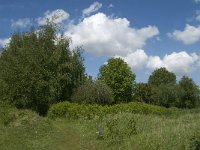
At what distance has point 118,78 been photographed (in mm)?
82812

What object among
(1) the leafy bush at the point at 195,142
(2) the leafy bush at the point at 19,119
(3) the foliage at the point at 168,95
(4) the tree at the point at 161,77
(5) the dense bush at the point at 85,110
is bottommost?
(1) the leafy bush at the point at 195,142

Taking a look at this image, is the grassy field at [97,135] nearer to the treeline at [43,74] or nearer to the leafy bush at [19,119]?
the leafy bush at [19,119]

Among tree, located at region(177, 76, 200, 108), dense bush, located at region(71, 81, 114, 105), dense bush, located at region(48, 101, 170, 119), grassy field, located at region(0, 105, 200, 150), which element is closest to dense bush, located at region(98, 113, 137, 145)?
grassy field, located at region(0, 105, 200, 150)

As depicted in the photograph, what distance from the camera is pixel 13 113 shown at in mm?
29422

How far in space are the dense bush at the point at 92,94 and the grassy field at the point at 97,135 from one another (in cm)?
2136

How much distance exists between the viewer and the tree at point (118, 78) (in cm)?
8263

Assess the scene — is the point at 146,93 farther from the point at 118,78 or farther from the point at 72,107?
the point at 72,107

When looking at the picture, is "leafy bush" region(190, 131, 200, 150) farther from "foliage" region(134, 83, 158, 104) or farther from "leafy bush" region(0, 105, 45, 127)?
"foliage" region(134, 83, 158, 104)

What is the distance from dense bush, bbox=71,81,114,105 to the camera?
5156 cm

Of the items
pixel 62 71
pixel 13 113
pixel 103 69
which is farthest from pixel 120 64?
pixel 13 113

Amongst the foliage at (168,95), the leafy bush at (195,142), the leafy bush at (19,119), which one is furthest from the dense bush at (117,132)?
the foliage at (168,95)

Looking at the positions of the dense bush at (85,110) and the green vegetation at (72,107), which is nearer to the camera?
the green vegetation at (72,107)

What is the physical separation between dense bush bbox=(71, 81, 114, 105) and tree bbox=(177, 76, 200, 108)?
110 ft

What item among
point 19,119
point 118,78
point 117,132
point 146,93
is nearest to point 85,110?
point 19,119
